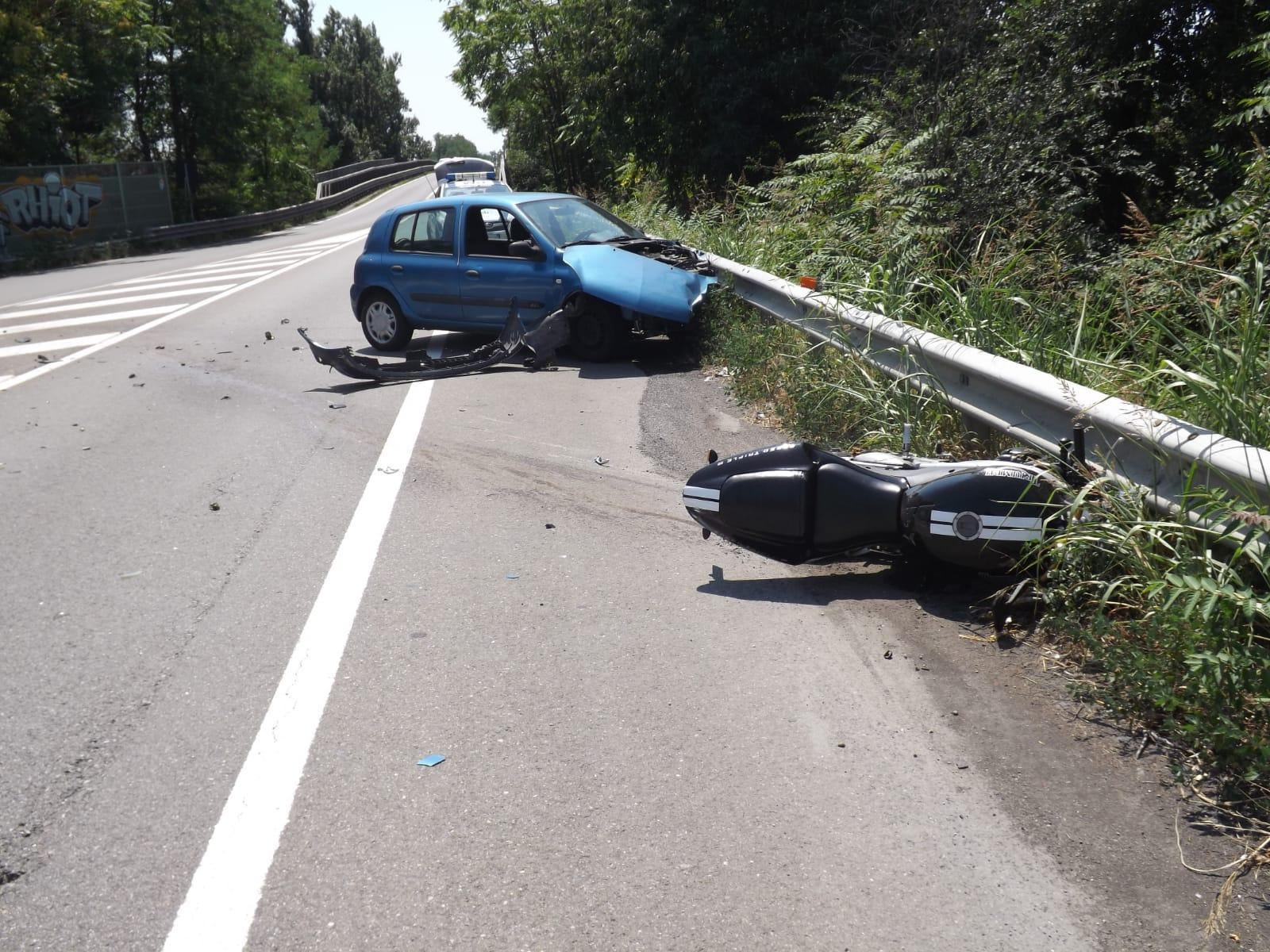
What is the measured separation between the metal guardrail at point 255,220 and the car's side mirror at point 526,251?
96.1 feet

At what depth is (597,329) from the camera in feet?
36.5

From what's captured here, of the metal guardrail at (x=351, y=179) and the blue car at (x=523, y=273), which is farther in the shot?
the metal guardrail at (x=351, y=179)

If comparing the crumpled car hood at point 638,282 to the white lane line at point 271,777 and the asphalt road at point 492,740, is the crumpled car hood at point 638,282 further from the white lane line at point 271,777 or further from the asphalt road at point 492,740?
the white lane line at point 271,777

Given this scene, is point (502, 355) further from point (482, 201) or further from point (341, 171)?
point (341, 171)

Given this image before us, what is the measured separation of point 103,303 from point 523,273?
10.1 m

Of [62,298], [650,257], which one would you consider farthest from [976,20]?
[62,298]

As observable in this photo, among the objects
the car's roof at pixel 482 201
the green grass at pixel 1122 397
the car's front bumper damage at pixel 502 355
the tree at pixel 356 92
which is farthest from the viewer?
the tree at pixel 356 92

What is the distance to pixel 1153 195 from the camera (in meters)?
10.1

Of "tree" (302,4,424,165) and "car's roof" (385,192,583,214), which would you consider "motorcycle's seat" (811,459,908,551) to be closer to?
"car's roof" (385,192,583,214)

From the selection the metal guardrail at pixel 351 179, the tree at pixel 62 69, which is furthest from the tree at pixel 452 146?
the tree at pixel 62 69

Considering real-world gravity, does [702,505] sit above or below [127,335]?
above

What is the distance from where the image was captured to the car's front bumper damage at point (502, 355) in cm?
1067

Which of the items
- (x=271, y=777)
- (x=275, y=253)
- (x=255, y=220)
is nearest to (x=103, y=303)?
(x=275, y=253)

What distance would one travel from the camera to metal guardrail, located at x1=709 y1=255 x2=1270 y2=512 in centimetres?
389
